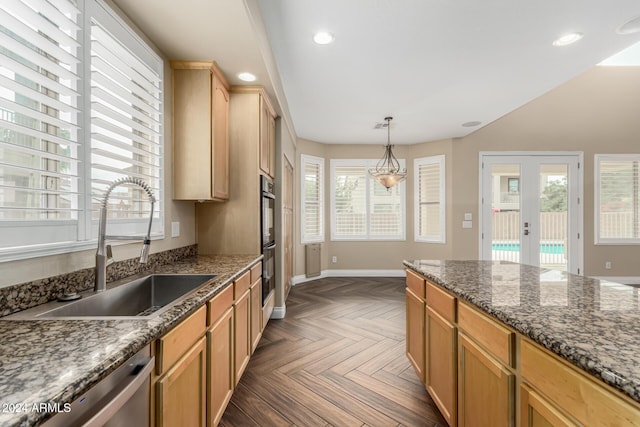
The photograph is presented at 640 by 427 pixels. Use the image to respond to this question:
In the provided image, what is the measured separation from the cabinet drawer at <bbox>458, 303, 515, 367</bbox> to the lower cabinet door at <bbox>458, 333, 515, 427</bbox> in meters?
0.04

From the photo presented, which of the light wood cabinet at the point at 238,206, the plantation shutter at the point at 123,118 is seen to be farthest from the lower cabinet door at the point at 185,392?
the light wood cabinet at the point at 238,206

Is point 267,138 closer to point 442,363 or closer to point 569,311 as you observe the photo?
point 442,363

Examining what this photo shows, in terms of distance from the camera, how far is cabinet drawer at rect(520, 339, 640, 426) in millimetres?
667

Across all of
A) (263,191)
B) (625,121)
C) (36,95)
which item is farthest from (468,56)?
(625,121)

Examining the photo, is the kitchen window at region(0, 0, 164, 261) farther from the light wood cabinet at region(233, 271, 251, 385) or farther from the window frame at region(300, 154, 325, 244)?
the window frame at region(300, 154, 325, 244)

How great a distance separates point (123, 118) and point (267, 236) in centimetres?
158

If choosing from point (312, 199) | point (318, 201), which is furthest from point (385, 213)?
point (312, 199)

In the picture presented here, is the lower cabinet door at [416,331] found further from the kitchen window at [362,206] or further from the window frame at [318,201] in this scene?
the kitchen window at [362,206]

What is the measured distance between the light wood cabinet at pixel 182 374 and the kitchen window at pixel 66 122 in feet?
2.18

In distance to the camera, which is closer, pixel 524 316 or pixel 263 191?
pixel 524 316

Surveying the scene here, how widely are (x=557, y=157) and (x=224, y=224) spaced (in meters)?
5.60

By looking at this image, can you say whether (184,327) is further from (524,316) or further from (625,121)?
(625,121)

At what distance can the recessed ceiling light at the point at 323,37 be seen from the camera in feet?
7.28

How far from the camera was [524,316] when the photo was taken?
3.32 ft
